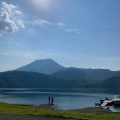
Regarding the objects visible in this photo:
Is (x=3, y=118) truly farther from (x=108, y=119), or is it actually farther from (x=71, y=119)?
(x=108, y=119)

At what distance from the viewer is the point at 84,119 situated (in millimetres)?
31188

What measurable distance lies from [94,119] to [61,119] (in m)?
3.83

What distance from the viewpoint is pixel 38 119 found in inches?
1169

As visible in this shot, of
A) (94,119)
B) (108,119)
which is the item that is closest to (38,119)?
(94,119)

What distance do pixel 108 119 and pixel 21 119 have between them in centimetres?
1053

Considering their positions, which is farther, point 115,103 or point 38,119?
point 115,103

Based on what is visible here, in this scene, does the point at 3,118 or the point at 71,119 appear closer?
the point at 3,118

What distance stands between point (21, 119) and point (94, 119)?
8.44 meters

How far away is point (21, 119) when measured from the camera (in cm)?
2880

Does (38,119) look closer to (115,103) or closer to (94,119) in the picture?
(94,119)

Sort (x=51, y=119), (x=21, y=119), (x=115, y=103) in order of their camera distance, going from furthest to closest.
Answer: (x=115, y=103), (x=51, y=119), (x=21, y=119)

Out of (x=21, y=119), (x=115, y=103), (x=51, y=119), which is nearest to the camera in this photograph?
(x=21, y=119)

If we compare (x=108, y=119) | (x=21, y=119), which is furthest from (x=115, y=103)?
(x=21, y=119)

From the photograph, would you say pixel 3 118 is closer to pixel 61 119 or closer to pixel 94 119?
pixel 61 119
